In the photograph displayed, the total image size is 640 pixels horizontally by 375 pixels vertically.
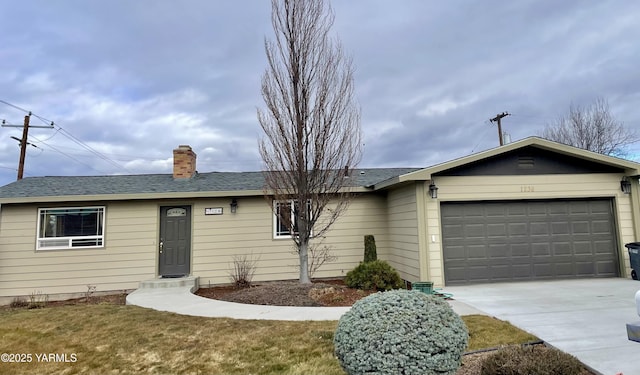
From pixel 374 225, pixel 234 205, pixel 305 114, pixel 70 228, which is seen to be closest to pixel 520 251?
pixel 374 225

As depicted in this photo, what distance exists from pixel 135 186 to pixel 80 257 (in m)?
2.32

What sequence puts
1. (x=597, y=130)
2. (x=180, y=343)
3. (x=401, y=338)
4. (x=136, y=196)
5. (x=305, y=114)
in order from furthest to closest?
(x=597, y=130) → (x=136, y=196) → (x=305, y=114) → (x=180, y=343) → (x=401, y=338)

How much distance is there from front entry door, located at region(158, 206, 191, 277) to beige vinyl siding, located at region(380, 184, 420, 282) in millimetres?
5578

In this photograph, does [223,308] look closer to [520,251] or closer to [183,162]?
[183,162]

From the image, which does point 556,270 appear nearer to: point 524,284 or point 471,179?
point 524,284

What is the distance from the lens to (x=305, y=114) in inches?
305

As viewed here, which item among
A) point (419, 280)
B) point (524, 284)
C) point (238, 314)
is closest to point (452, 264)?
point (419, 280)

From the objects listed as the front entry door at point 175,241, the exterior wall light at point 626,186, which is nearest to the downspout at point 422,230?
the exterior wall light at point 626,186

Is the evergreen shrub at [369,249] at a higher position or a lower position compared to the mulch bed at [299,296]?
higher

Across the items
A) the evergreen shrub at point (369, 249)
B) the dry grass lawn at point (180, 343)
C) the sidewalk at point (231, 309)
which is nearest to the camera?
the dry grass lawn at point (180, 343)

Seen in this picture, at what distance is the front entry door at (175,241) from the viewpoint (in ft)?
31.9

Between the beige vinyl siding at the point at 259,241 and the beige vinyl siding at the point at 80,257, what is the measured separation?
1359 mm

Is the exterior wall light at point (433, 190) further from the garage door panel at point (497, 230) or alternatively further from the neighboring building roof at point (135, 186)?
the neighboring building roof at point (135, 186)

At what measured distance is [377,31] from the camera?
976cm
